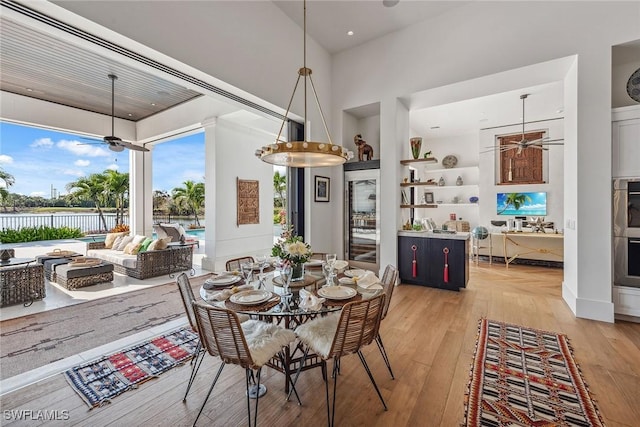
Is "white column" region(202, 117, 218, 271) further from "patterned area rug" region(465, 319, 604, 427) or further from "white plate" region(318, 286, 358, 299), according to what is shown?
"patterned area rug" region(465, 319, 604, 427)

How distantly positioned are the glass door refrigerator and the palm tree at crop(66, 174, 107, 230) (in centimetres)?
820

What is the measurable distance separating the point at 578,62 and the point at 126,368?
5.95m

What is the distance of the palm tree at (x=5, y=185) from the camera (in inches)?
273

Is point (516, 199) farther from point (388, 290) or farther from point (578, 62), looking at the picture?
point (388, 290)

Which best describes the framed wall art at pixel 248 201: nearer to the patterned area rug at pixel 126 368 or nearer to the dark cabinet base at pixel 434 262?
the dark cabinet base at pixel 434 262

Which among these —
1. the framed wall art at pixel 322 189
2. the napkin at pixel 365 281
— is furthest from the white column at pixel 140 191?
the napkin at pixel 365 281

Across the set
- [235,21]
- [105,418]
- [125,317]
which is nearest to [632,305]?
[105,418]

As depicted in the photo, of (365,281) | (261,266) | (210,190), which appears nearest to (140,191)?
(210,190)

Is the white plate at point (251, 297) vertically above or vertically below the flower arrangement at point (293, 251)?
below

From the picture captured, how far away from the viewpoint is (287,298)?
1924 millimetres

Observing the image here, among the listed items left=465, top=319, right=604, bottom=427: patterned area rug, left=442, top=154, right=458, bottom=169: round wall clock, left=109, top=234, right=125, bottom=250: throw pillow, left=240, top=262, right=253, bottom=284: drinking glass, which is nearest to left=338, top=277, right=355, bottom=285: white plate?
left=240, top=262, right=253, bottom=284: drinking glass

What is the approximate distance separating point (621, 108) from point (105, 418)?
19.3 ft

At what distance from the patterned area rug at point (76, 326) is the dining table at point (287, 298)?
1.76 meters

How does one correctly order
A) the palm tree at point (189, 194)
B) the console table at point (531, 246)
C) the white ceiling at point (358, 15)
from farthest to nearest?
the palm tree at point (189, 194), the console table at point (531, 246), the white ceiling at point (358, 15)
